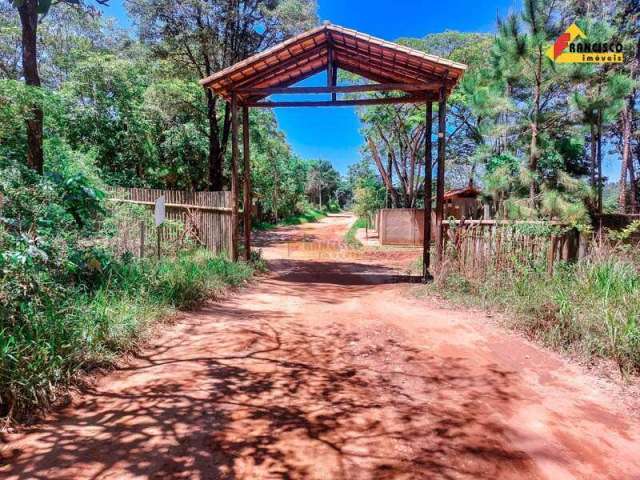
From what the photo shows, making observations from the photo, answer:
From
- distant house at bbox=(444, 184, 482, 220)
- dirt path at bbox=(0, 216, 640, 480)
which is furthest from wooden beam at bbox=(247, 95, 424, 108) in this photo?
distant house at bbox=(444, 184, 482, 220)

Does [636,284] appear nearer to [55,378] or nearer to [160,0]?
[55,378]

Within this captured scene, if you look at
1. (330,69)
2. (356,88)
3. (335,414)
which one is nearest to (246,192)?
(330,69)

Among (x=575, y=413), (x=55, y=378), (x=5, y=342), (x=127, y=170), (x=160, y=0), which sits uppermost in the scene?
(x=160, y=0)

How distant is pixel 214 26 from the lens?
1418 centimetres

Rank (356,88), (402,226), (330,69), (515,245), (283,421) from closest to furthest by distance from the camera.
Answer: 1. (283,421)
2. (515,245)
3. (356,88)
4. (330,69)
5. (402,226)

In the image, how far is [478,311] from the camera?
579 centimetres

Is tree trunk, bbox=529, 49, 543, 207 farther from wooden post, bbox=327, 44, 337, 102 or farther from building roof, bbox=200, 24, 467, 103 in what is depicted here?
wooden post, bbox=327, 44, 337, 102

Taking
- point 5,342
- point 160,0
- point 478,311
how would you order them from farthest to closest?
point 160,0 < point 478,311 < point 5,342

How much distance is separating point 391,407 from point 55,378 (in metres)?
2.54

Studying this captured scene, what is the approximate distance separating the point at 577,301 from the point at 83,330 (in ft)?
16.9

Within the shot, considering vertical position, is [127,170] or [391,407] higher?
[127,170]

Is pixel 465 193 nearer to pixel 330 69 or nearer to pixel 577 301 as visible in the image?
pixel 330 69

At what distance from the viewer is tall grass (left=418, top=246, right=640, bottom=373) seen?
3.87m

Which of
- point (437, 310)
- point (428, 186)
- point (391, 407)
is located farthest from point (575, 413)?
point (428, 186)
